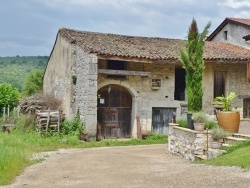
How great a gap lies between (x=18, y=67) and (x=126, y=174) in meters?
62.5

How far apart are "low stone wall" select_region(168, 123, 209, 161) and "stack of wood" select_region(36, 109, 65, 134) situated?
7.44m

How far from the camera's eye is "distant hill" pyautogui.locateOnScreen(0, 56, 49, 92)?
61056mm

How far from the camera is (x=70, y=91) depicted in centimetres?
2111

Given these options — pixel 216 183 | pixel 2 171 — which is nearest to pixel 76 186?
pixel 2 171

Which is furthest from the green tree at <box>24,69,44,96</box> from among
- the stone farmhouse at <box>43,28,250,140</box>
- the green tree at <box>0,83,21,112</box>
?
the stone farmhouse at <box>43,28,250,140</box>

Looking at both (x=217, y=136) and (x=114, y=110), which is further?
(x=114, y=110)

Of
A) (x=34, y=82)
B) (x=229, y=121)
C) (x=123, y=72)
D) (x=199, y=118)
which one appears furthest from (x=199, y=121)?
(x=34, y=82)

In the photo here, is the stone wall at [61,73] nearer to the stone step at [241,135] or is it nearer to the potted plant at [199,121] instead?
the potted plant at [199,121]

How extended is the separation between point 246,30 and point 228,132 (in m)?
13.3

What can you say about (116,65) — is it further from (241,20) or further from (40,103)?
(241,20)

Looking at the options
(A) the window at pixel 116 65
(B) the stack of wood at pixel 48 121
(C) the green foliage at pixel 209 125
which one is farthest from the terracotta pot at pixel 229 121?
(B) the stack of wood at pixel 48 121

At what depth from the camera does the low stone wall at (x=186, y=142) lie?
11.9 metres

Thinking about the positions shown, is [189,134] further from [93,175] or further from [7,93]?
[7,93]

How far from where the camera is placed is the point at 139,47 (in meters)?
21.5
